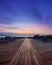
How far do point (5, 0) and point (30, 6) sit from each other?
3570 mm

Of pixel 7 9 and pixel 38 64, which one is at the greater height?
pixel 7 9

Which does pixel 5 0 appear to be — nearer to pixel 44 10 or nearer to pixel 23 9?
pixel 23 9

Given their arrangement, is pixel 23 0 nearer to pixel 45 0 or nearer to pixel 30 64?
pixel 45 0

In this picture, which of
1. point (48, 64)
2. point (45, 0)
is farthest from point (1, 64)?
point (45, 0)

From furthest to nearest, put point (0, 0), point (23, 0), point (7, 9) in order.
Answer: point (7, 9) < point (23, 0) < point (0, 0)

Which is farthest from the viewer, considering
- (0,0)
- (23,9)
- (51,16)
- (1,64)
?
(51,16)

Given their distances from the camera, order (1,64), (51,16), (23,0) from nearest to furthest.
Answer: (1,64) → (23,0) → (51,16)

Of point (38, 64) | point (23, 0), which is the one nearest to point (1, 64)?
point (38, 64)

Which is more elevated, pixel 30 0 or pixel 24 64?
pixel 30 0

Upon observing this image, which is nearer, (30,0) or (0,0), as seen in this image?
(0,0)

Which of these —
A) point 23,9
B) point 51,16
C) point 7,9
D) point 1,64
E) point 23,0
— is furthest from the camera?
point 51,16

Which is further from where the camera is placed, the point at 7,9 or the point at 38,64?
the point at 7,9

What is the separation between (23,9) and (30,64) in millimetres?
9019

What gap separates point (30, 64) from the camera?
3451mm
